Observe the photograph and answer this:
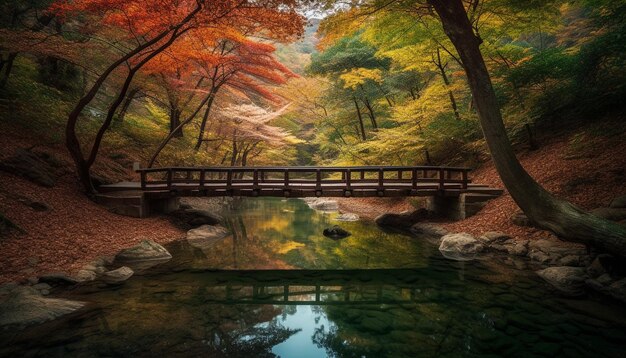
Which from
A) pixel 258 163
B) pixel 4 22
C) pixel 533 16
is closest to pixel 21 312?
pixel 4 22

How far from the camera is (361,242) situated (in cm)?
1090

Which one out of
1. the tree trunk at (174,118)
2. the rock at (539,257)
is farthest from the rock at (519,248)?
the tree trunk at (174,118)

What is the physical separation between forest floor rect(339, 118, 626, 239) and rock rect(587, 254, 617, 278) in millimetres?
1771

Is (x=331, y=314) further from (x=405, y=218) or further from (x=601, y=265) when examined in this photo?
(x=405, y=218)

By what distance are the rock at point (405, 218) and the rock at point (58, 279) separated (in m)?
10.9

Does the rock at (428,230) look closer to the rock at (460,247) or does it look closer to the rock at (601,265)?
the rock at (460,247)

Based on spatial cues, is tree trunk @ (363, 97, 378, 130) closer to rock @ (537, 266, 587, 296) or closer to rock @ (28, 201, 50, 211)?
rock @ (537, 266, 587, 296)

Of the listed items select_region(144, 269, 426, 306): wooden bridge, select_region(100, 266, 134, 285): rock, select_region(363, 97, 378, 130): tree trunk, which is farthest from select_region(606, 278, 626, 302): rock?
select_region(363, 97, 378, 130): tree trunk

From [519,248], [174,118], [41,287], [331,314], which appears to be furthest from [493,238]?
[174,118]

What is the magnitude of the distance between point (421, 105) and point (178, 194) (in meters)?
10.7

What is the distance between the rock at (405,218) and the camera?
42.8 ft

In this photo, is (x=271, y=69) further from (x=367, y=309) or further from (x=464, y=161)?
(x=367, y=309)

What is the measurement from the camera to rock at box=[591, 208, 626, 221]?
6.57 metres

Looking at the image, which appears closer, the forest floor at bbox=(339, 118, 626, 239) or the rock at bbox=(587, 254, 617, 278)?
the rock at bbox=(587, 254, 617, 278)
